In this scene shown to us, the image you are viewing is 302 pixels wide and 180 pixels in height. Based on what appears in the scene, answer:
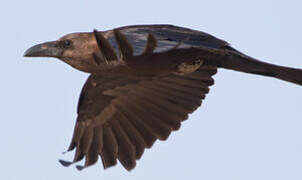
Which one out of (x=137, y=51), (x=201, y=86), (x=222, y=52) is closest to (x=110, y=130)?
(x=201, y=86)

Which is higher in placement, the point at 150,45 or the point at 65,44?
the point at 150,45

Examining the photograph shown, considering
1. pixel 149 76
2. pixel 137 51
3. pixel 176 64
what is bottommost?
pixel 149 76

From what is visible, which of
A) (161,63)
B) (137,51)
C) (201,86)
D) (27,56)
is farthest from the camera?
(201,86)

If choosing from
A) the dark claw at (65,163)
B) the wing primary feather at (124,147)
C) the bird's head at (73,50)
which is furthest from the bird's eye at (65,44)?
the wing primary feather at (124,147)

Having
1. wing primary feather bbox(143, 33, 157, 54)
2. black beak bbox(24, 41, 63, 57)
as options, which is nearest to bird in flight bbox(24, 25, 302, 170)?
black beak bbox(24, 41, 63, 57)

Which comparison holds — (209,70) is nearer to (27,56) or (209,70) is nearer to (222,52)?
(222,52)

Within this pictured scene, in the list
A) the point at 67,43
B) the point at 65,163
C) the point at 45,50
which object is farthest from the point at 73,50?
the point at 65,163

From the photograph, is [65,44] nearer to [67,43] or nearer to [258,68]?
[67,43]
